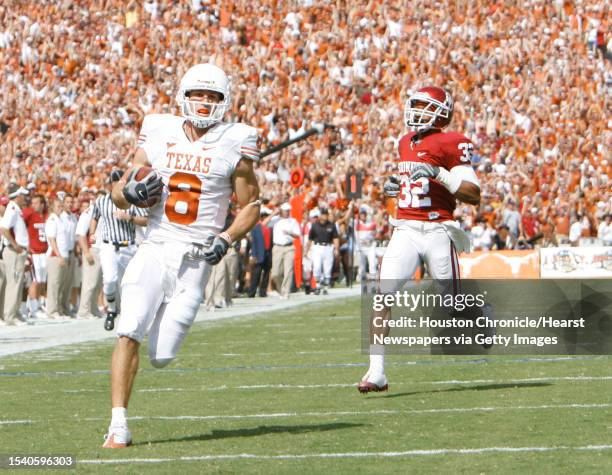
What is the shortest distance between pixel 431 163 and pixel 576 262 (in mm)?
17156

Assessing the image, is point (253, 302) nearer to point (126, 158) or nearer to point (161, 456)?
point (126, 158)

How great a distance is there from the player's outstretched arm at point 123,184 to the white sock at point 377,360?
2.47 m

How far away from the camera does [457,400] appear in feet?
29.3

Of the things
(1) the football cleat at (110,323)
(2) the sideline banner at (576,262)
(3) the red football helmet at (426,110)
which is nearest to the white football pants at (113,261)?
(1) the football cleat at (110,323)

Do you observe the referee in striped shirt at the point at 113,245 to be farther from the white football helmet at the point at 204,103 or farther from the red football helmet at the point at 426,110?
the white football helmet at the point at 204,103

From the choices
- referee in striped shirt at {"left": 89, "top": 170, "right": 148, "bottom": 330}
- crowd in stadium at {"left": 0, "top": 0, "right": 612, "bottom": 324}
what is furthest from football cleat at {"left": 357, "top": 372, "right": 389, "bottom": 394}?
crowd in stadium at {"left": 0, "top": 0, "right": 612, "bottom": 324}

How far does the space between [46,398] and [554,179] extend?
78.3 ft

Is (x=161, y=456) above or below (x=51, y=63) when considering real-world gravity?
below

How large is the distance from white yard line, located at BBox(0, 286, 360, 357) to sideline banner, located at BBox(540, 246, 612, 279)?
3.86m

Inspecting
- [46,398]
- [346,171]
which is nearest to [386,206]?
[346,171]

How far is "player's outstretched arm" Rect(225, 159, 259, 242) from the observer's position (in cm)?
756

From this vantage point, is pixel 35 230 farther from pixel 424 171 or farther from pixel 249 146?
pixel 249 146

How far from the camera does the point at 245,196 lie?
7.57m

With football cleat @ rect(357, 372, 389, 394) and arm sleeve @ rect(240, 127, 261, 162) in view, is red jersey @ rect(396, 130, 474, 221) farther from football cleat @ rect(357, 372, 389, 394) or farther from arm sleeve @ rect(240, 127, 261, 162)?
arm sleeve @ rect(240, 127, 261, 162)
